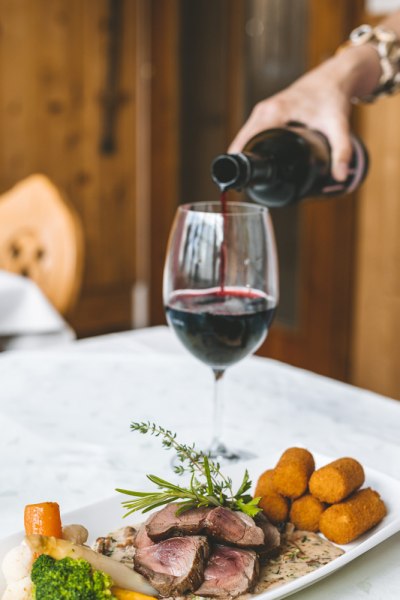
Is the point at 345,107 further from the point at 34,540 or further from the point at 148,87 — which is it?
the point at 148,87

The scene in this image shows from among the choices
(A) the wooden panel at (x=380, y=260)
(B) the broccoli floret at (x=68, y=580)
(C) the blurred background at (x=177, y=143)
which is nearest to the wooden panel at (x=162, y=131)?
(C) the blurred background at (x=177, y=143)

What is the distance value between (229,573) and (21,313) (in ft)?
4.53

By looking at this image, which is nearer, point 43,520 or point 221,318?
point 43,520

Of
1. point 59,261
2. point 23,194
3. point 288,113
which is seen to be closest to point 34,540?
point 288,113

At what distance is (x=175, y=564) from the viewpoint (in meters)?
0.52

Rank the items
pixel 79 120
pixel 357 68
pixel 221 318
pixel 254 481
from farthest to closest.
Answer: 1. pixel 79 120
2. pixel 357 68
3. pixel 221 318
4. pixel 254 481

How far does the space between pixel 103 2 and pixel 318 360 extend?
215 cm

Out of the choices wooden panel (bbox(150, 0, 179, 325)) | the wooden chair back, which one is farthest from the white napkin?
wooden panel (bbox(150, 0, 179, 325))

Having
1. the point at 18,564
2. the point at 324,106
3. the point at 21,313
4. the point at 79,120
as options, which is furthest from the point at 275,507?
the point at 79,120

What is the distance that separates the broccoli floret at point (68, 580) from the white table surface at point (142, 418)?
0.18 meters

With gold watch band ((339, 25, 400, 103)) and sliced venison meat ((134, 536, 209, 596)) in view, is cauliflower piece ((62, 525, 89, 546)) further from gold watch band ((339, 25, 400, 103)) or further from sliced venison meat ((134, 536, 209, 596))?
gold watch band ((339, 25, 400, 103))

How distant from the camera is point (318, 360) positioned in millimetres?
3041

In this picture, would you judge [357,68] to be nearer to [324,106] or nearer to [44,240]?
[324,106]

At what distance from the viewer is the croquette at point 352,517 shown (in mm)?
600
